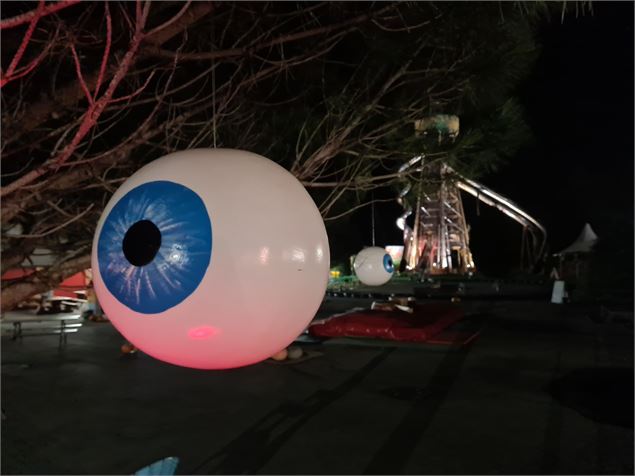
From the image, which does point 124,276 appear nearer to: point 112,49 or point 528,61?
point 112,49

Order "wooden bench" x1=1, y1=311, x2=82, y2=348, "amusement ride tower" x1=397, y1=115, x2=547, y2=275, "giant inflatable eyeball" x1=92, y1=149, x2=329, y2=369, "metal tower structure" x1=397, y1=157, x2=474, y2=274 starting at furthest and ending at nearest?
1. "metal tower structure" x1=397, y1=157, x2=474, y2=274
2. "amusement ride tower" x1=397, y1=115, x2=547, y2=275
3. "wooden bench" x1=1, y1=311, x2=82, y2=348
4. "giant inflatable eyeball" x1=92, y1=149, x2=329, y2=369

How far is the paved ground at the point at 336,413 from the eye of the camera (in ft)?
17.4

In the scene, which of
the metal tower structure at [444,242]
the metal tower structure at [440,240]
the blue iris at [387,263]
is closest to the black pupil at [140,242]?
the blue iris at [387,263]

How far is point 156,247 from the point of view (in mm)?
1562

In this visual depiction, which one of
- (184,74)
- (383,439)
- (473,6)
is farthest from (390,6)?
(383,439)

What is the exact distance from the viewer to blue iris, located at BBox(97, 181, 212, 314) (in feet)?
4.90

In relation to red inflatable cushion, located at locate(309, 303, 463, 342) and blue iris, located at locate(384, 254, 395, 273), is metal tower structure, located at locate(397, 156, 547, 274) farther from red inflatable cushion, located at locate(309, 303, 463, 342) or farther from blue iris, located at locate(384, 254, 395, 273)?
blue iris, located at locate(384, 254, 395, 273)

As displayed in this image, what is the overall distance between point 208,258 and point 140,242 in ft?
0.86

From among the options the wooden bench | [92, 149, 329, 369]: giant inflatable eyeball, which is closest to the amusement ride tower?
the wooden bench

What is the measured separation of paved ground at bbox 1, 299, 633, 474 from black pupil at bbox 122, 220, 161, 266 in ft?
13.5

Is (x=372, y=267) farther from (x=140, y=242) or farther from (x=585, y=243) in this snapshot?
(x=585, y=243)

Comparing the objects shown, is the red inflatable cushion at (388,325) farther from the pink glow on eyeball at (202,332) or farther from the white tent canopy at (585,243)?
the white tent canopy at (585,243)

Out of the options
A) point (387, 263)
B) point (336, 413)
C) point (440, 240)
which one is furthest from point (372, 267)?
point (440, 240)

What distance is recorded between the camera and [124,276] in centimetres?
158
